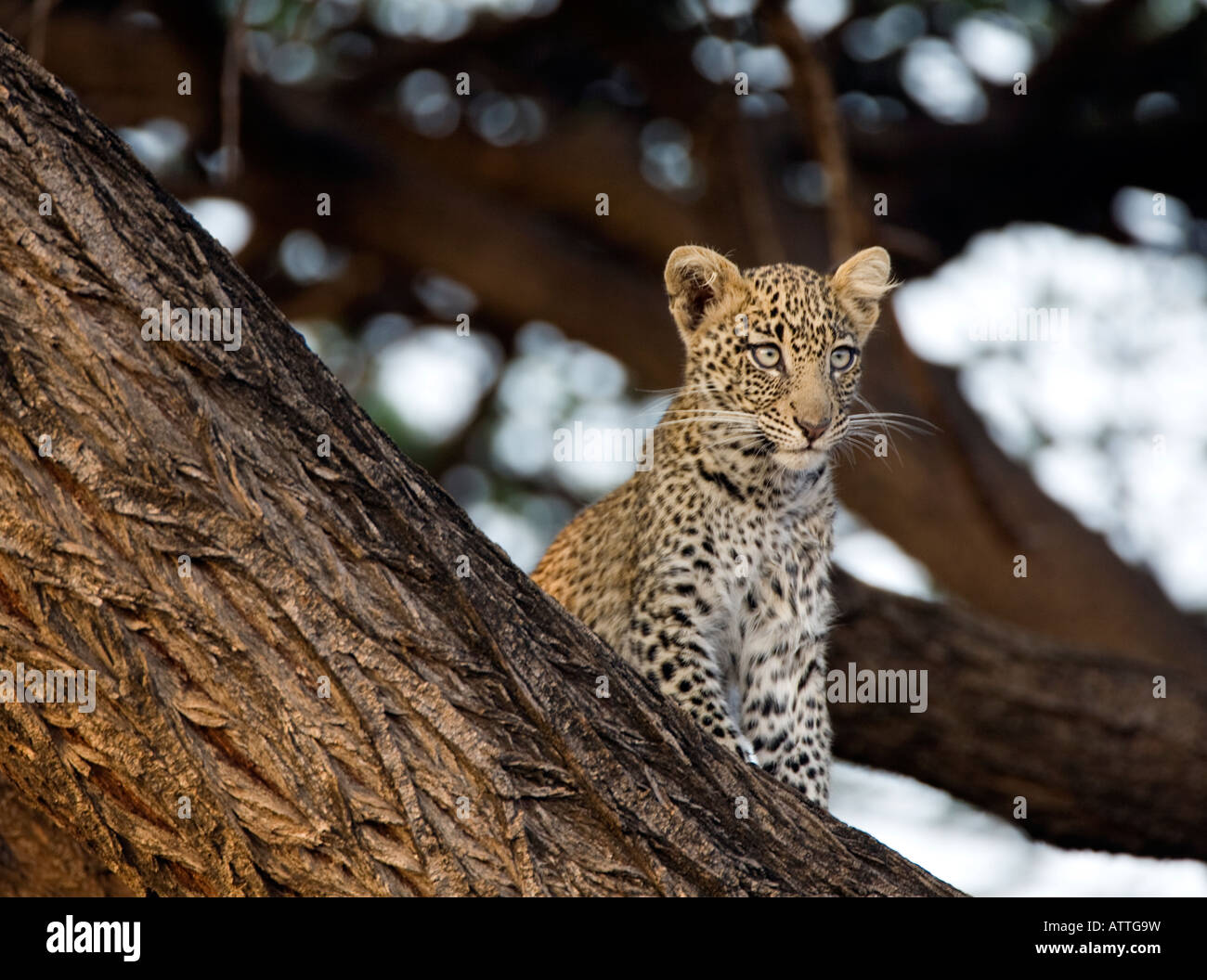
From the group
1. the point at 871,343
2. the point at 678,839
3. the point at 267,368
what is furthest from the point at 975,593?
the point at 267,368

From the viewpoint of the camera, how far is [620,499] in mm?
6090

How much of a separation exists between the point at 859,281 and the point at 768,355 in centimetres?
57

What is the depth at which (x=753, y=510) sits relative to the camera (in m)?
5.49

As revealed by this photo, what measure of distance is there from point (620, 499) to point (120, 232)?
308 centimetres

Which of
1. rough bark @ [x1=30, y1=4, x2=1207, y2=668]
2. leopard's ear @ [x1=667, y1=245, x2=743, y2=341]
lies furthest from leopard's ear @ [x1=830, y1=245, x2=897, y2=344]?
rough bark @ [x1=30, y1=4, x2=1207, y2=668]

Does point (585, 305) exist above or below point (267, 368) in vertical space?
above

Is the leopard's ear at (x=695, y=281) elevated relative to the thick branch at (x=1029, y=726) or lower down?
elevated

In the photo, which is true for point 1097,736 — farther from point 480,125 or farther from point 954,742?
point 480,125

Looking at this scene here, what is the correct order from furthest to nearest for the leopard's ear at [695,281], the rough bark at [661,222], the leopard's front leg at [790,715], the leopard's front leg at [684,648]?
the rough bark at [661,222] < the leopard's ear at [695,281] < the leopard's front leg at [790,715] < the leopard's front leg at [684,648]

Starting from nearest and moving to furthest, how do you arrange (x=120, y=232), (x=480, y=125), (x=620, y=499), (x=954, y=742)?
(x=120, y=232)
(x=620, y=499)
(x=954, y=742)
(x=480, y=125)

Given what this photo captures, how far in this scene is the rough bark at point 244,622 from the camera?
3.20m

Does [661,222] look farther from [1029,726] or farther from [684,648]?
[684,648]

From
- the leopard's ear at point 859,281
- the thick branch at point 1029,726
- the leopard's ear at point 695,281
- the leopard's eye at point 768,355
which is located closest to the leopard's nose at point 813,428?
the leopard's eye at point 768,355

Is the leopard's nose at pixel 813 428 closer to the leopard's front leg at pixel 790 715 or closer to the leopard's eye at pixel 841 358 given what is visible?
the leopard's eye at pixel 841 358
